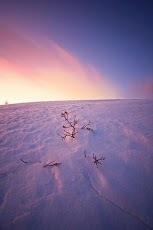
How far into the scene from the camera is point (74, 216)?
74.0 inches

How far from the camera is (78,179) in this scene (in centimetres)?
239

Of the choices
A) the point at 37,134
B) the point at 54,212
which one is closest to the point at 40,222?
the point at 54,212

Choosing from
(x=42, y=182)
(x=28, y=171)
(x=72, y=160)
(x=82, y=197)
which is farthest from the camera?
(x=72, y=160)

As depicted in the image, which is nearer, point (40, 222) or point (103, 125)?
point (40, 222)

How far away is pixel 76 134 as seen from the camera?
3.65m

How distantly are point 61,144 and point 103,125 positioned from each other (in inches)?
55.1

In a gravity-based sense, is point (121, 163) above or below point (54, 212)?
above

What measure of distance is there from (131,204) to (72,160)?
1187 mm

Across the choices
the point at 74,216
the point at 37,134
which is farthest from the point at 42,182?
the point at 37,134

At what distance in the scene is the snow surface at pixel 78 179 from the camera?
184 centimetres

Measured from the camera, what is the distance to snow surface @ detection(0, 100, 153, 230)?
1845mm

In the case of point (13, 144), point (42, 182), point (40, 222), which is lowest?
point (40, 222)

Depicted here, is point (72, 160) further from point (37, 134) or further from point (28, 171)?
point (37, 134)

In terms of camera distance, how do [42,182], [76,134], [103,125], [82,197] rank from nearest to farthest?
[82,197]
[42,182]
[76,134]
[103,125]
